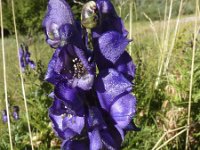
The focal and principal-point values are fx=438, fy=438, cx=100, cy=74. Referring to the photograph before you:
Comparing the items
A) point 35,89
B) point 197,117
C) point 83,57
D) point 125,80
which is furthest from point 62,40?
point 35,89

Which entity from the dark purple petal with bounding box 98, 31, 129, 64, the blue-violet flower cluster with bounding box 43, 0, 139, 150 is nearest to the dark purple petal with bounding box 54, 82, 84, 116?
the blue-violet flower cluster with bounding box 43, 0, 139, 150

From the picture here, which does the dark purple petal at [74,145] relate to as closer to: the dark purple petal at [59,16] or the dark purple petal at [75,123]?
the dark purple petal at [75,123]

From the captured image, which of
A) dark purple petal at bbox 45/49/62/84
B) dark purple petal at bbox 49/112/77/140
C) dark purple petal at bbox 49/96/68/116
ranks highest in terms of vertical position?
dark purple petal at bbox 45/49/62/84

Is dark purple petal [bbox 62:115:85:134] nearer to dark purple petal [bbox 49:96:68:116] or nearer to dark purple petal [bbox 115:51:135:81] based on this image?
dark purple petal [bbox 49:96:68:116]

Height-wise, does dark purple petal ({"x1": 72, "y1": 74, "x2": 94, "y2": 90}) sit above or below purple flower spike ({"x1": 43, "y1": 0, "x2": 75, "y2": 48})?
below

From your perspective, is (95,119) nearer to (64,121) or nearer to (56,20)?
(64,121)

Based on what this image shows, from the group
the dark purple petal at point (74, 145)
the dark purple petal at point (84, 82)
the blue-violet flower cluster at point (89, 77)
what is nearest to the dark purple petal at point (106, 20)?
the blue-violet flower cluster at point (89, 77)

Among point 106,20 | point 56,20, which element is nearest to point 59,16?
point 56,20
